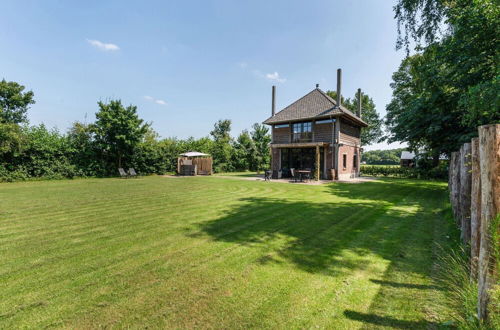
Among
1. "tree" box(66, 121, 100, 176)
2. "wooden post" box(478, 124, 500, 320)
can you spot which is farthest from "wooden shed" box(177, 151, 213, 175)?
"wooden post" box(478, 124, 500, 320)

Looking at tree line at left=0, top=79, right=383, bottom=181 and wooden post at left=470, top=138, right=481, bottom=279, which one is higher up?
tree line at left=0, top=79, right=383, bottom=181

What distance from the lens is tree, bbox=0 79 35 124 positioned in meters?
21.5

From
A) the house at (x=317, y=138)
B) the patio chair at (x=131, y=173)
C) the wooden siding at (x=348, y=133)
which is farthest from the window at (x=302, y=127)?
the patio chair at (x=131, y=173)

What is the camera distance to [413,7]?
362 inches

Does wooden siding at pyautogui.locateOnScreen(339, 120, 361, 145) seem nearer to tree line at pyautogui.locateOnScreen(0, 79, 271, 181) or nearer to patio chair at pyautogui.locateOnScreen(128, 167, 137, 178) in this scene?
tree line at pyautogui.locateOnScreen(0, 79, 271, 181)

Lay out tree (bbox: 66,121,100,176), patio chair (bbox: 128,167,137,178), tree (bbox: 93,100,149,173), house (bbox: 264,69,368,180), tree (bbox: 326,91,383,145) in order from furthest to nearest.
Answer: tree (bbox: 326,91,383,145)
patio chair (bbox: 128,167,137,178)
tree (bbox: 93,100,149,173)
house (bbox: 264,69,368,180)
tree (bbox: 66,121,100,176)

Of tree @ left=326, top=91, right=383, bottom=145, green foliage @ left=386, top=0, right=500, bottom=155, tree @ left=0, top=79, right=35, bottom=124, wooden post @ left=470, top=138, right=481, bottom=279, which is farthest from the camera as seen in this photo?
tree @ left=326, top=91, right=383, bottom=145

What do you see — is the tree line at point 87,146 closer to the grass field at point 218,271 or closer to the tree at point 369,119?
the grass field at point 218,271

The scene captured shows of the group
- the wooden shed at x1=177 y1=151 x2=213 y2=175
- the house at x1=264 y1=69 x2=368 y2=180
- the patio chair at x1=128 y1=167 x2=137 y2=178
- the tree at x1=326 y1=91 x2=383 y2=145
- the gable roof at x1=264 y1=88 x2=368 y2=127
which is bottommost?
the patio chair at x1=128 y1=167 x2=137 y2=178

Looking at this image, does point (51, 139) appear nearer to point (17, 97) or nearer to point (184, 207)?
point (17, 97)

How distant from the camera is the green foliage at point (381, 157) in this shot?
242 feet

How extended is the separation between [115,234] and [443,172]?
24008mm

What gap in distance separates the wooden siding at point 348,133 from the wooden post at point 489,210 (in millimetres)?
16348

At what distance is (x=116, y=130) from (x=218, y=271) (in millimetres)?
18392
